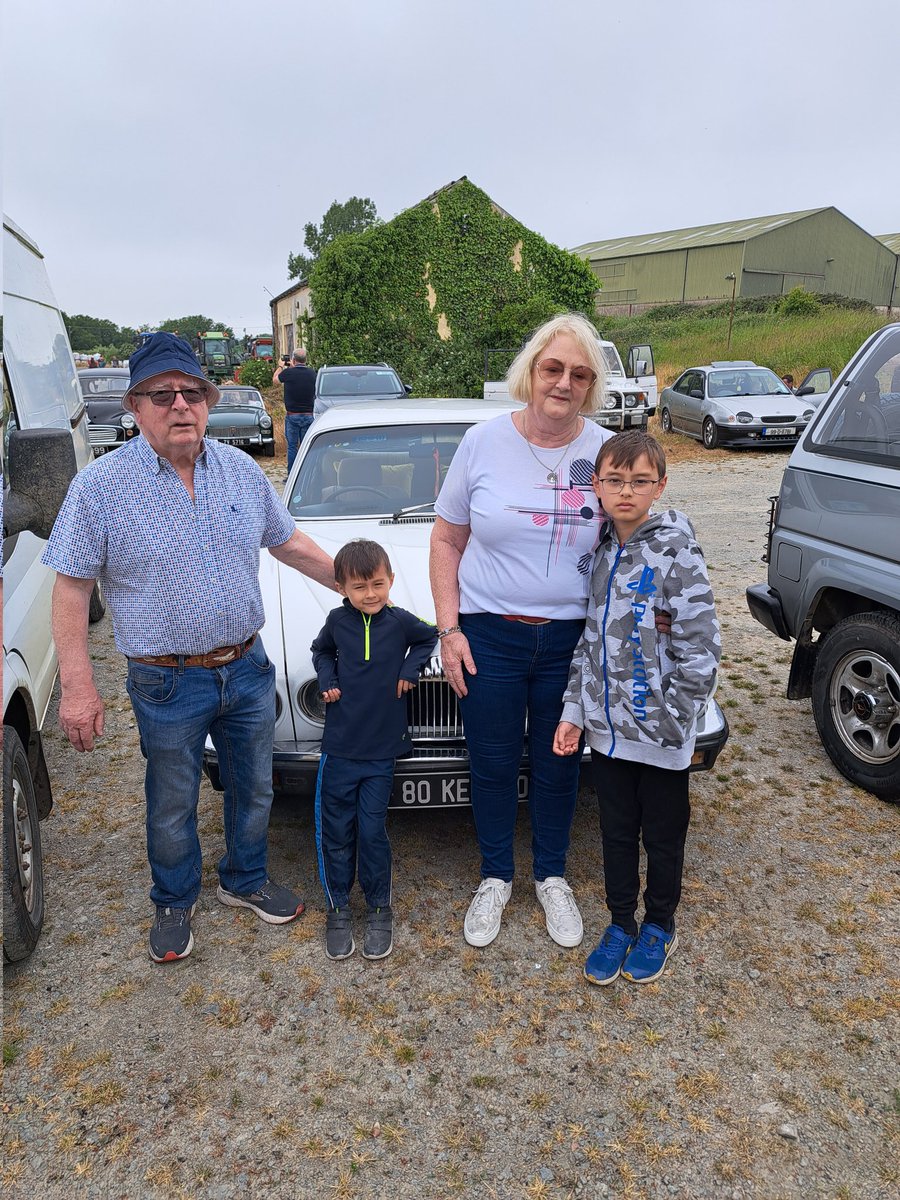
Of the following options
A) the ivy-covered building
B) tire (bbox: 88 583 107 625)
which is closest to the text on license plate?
tire (bbox: 88 583 107 625)

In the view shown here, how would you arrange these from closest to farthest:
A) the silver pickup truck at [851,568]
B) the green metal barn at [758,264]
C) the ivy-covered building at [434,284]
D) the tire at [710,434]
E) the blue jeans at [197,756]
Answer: the blue jeans at [197,756], the silver pickup truck at [851,568], the tire at [710,434], the ivy-covered building at [434,284], the green metal barn at [758,264]

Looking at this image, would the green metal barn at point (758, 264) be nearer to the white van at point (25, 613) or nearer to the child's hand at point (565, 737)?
the white van at point (25, 613)

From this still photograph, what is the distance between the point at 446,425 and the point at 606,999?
296cm

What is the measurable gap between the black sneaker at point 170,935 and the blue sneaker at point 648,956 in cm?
152

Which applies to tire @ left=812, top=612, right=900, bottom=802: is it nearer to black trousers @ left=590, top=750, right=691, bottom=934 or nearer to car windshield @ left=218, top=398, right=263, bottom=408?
black trousers @ left=590, top=750, right=691, bottom=934

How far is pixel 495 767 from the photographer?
279 cm

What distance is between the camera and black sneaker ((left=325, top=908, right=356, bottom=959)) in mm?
2818

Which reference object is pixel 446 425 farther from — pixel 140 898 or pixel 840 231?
pixel 840 231

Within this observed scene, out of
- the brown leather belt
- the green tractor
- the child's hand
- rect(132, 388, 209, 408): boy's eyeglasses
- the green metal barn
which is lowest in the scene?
the child's hand

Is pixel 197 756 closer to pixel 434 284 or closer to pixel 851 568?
pixel 851 568

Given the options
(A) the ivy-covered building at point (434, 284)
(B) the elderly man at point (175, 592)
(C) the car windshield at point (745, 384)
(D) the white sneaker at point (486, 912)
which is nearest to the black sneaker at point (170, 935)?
(B) the elderly man at point (175, 592)

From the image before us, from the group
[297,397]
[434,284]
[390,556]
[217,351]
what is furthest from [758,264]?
[390,556]

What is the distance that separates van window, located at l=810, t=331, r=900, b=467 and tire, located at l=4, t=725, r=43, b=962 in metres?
3.72

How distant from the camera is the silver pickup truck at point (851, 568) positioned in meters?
3.59
